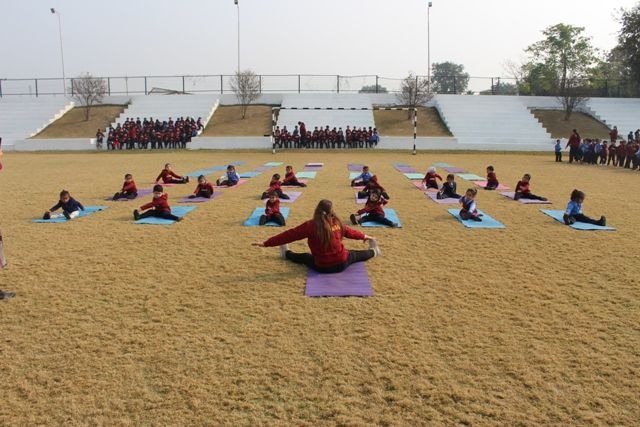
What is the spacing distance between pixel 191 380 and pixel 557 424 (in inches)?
102

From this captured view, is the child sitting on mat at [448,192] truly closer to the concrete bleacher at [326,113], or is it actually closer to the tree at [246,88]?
the concrete bleacher at [326,113]

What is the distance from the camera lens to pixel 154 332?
4730mm

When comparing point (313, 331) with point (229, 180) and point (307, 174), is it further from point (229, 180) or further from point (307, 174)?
point (307, 174)

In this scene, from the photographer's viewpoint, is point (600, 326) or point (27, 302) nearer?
point (600, 326)

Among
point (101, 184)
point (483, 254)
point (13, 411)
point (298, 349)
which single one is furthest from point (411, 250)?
point (101, 184)

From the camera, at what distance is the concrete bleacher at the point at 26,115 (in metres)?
36.8

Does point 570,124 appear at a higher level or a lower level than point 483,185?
higher

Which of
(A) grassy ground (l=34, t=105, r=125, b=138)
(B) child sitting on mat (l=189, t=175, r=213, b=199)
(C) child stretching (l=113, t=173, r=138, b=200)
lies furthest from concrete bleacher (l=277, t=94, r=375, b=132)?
(C) child stretching (l=113, t=173, r=138, b=200)

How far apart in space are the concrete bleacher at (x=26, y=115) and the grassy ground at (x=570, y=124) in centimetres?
3780

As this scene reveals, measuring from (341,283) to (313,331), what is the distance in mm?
1453

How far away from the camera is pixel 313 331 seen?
4.75 metres

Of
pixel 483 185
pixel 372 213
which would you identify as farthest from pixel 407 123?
pixel 372 213

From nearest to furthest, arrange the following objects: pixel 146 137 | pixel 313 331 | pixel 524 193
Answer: pixel 313 331 < pixel 524 193 < pixel 146 137

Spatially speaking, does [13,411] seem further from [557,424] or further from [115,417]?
[557,424]
